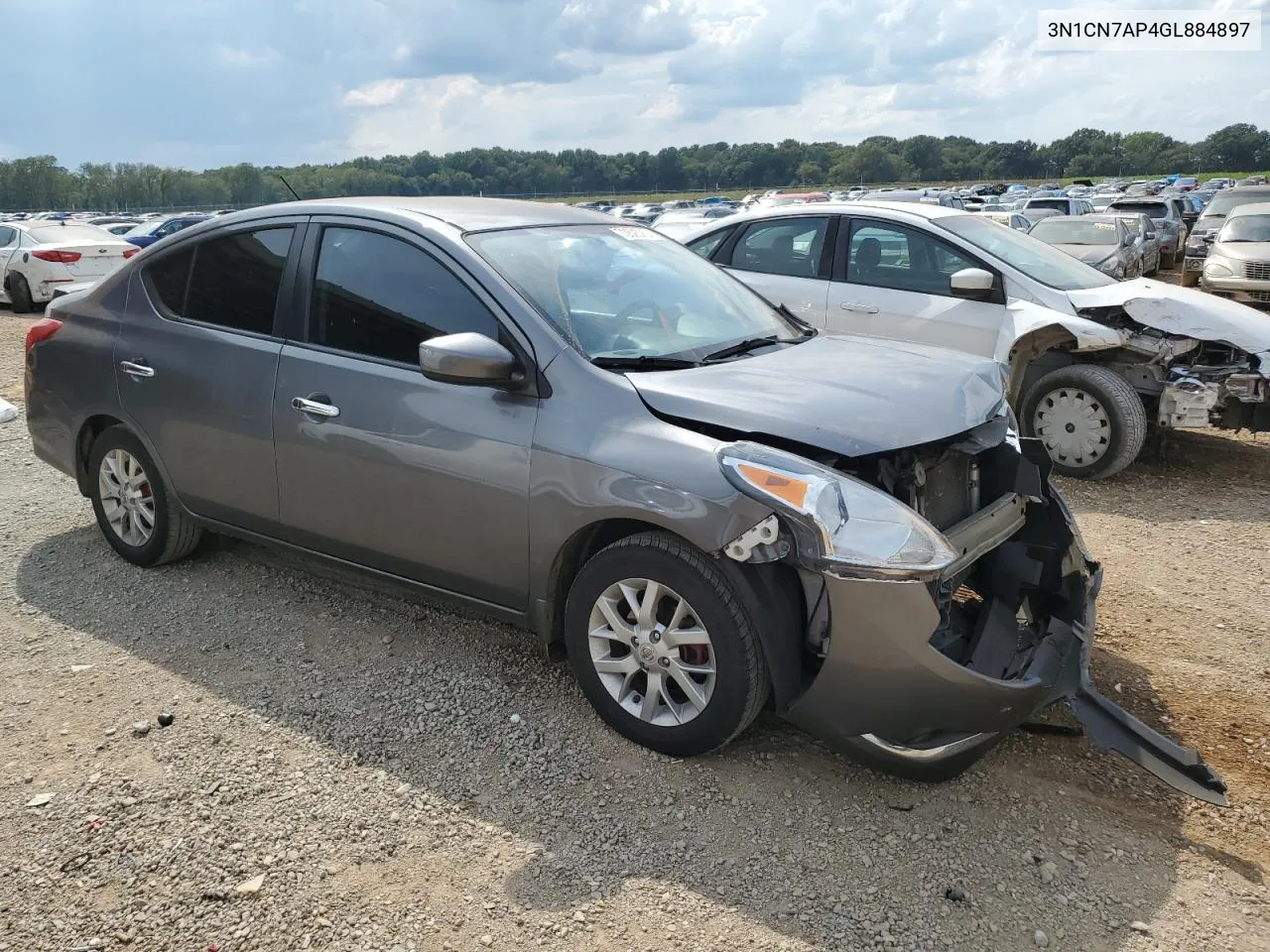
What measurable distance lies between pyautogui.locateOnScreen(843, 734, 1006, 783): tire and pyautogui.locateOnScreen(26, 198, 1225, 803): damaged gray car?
2 cm

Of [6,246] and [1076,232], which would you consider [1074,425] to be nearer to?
[1076,232]

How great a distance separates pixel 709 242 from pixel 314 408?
4.67 meters

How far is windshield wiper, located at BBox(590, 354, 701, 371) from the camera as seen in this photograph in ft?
11.4

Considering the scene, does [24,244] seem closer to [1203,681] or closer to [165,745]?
[165,745]

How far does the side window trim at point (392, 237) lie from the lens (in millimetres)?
3488

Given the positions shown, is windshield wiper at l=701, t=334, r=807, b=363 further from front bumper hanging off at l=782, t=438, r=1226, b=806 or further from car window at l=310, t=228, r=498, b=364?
front bumper hanging off at l=782, t=438, r=1226, b=806

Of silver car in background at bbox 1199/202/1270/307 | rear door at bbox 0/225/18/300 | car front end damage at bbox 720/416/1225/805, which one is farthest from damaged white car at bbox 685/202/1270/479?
rear door at bbox 0/225/18/300

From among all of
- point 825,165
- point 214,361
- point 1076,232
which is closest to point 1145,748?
point 214,361

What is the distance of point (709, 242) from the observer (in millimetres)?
7930

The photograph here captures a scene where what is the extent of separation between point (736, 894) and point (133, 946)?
1.55m

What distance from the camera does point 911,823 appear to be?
9.95ft

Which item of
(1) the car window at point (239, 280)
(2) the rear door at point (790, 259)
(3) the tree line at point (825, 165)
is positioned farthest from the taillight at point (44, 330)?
(3) the tree line at point (825, 165)

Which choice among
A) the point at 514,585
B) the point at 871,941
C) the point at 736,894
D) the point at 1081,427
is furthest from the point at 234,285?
the point at 1081,427

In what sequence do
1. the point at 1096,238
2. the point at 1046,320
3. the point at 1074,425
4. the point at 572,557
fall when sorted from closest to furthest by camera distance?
the point at 572,557
the point at 1046,320
the point at 1074,425
the point at 1096,238
